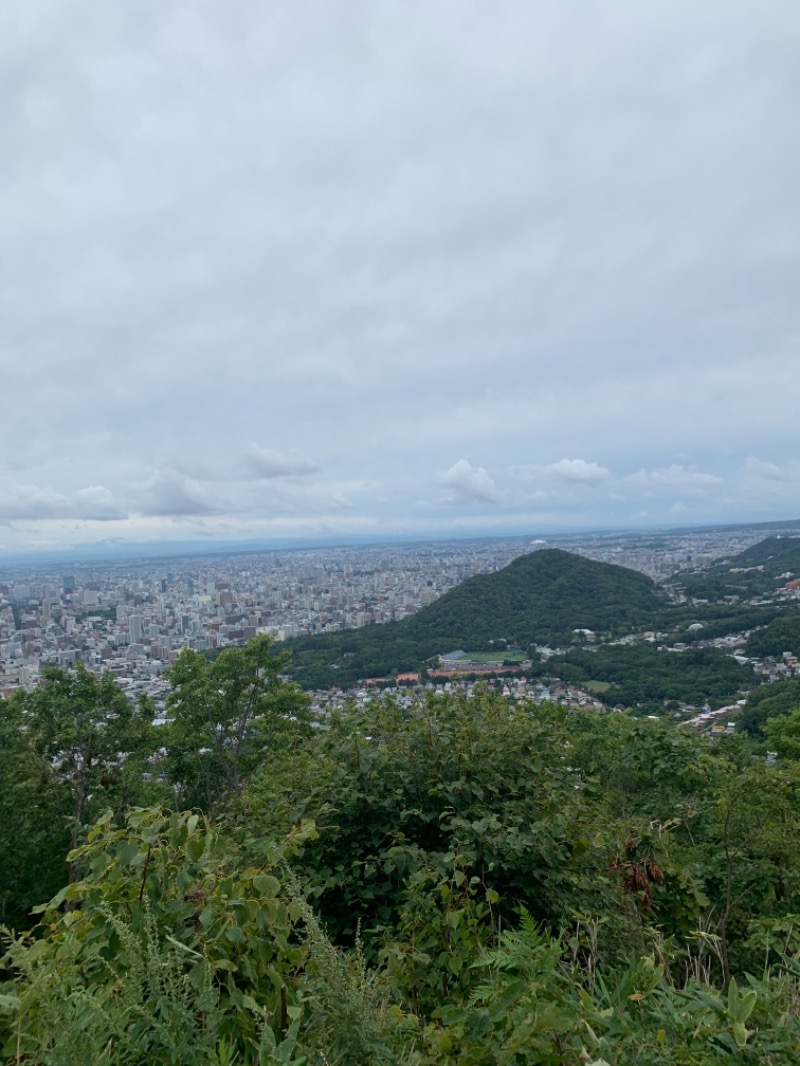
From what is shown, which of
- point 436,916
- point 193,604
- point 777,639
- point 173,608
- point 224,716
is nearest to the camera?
point 436,916

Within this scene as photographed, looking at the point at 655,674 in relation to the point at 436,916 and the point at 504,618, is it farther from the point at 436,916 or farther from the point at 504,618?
the point at 436,916

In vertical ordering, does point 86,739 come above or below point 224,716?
above

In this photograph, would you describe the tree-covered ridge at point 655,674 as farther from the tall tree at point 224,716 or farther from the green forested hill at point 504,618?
the tall tree at point 224,716

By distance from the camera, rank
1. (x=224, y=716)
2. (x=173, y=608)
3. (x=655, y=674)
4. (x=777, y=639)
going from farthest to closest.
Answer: (x=173, y=608) → (x=777, y=639) → (x=655, y=674) → (x=224, y=716)

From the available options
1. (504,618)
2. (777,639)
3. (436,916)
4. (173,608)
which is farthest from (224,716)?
(504,618)

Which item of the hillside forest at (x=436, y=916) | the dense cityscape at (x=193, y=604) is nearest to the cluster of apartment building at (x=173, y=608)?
the dense cityscape at (x=193, y=604)

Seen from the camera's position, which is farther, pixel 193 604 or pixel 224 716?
pixel 193 604

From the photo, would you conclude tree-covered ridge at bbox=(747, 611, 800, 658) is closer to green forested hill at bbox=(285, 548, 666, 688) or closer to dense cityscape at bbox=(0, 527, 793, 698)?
green forested hill at bbox=(285, 548, 666, 688)

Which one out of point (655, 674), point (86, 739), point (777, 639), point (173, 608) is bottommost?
point (655, 674)

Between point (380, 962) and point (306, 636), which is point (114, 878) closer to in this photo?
point (380, 962)
